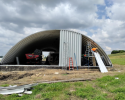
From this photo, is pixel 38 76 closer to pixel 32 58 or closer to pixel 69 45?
pixel 69 45

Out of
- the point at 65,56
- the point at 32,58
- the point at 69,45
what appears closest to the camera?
the point at 65,56

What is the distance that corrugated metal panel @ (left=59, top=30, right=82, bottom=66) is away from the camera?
480 inches

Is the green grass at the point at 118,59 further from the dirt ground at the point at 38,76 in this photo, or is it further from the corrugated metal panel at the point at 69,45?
the dirt ground at the point at 38,76

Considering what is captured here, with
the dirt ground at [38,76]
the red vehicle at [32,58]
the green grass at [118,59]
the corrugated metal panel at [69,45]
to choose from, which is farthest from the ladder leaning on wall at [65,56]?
the green grass at [118,59]

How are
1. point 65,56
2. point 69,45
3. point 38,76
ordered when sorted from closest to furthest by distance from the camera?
1. point 38,76
2. point 65,56
3. point 69,45

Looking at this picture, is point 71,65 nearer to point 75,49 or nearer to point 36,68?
point 75,49

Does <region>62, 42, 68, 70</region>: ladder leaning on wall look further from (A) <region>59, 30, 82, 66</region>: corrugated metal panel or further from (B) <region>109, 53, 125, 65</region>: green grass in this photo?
(B) <region>109, 53, 125, 65</region>: green grass

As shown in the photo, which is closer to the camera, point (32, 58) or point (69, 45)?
point (69, 45)

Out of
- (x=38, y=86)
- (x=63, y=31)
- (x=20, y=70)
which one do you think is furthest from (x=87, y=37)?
(x=38, y=86)

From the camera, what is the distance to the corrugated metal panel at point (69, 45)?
12195mm

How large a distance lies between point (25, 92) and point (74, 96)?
2.17 meters

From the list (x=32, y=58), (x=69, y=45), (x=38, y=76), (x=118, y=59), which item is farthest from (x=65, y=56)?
(x=118, y=59)

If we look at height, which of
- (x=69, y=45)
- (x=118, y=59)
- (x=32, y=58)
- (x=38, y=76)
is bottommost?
(x=38, y=76)

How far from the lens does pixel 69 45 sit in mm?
12469
